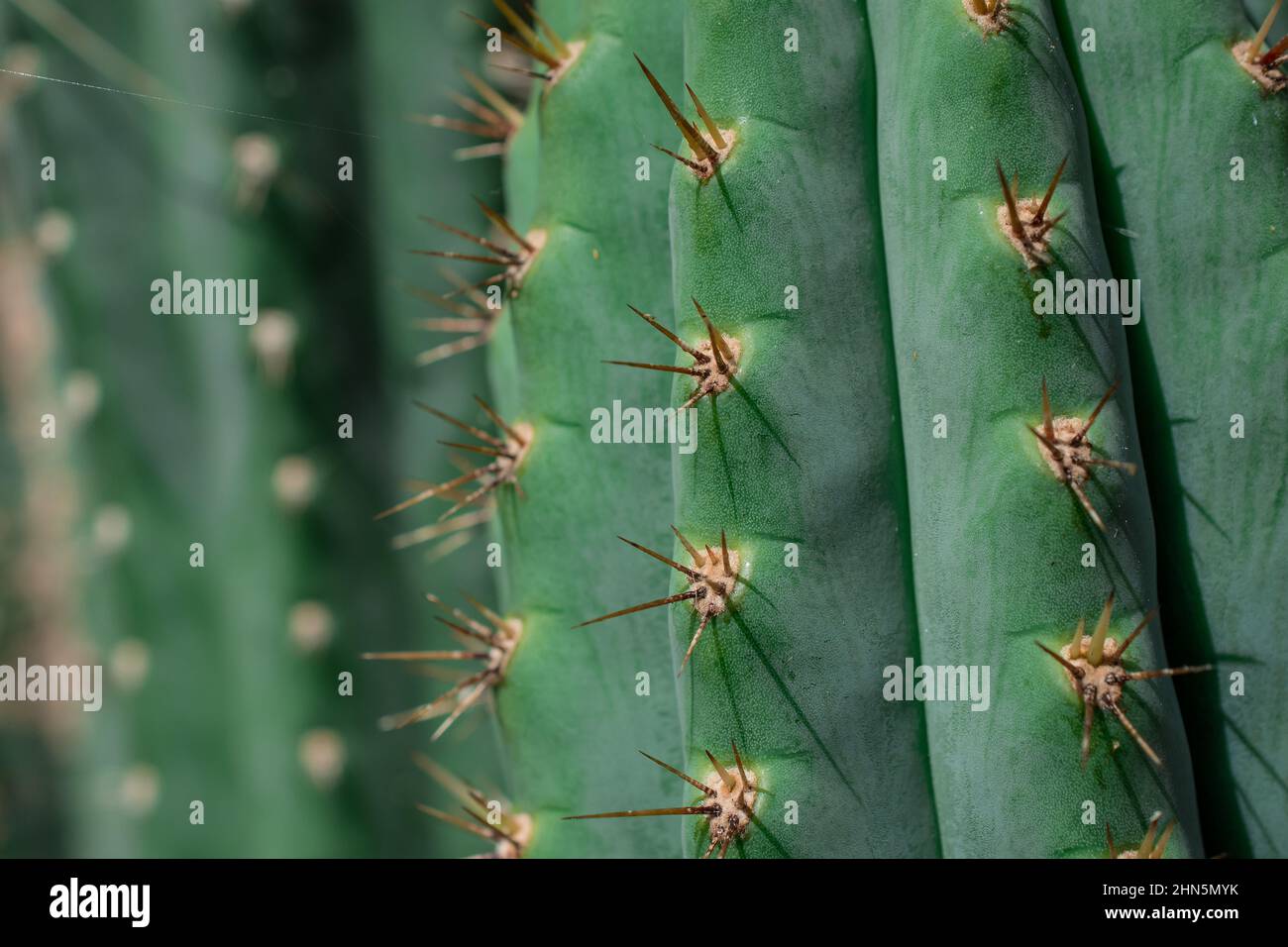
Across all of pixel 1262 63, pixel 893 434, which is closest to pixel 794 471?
pixel 893 434

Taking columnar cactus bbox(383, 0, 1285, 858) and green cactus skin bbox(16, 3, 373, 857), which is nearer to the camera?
columnar cactus bbox(383, 0, 1285, 858)

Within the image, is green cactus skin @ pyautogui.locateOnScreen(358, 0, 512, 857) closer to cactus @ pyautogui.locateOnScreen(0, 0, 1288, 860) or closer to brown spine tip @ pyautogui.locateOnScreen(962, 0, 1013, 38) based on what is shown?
cactus @ pyautogui.locateOnScreen(0, 0, 1288, 860)

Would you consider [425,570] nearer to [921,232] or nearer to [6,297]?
[921,232]

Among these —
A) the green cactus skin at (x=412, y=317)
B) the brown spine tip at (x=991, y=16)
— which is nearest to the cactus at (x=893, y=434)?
the brown spine tip at (x=991, y=16)

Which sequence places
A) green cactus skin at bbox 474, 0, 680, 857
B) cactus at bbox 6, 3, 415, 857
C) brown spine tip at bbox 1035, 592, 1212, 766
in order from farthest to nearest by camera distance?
cactus at bbox 6, 3, 415, 857 → green cactus skin at bbox 474, 0, 680, 857 → brown spine tip at bbox 1035, 592, 1212, 766

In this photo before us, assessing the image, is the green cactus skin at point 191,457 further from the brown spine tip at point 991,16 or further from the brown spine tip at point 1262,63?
the brown spine tip at point 1262,63

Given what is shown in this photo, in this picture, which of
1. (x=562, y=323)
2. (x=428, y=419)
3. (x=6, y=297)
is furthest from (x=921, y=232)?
(x=6, y=297)

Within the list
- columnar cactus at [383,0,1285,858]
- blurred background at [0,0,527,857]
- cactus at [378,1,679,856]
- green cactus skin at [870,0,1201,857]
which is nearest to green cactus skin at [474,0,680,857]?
cactus at [378,1,679,856]
